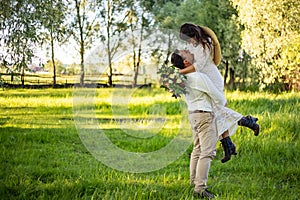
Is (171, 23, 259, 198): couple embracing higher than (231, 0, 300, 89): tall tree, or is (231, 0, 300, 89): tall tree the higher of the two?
(231, 0, 300, 89): tall tree

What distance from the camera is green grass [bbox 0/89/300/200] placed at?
459 cm

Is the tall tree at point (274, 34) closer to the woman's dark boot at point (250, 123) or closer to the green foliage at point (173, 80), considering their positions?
the woman's dark boot at point (250, 123)

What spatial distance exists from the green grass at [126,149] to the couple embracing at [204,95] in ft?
1.69

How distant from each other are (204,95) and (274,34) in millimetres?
9538

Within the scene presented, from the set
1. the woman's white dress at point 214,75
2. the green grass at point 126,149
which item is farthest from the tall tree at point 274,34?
the woman's white dress at point 214,75

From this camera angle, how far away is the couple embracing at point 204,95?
4.27m

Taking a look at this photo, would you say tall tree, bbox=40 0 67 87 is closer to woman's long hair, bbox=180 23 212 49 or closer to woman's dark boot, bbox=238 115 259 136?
woman's long hair, bbox=180 23 212 49

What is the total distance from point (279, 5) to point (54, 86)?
22.6 feet

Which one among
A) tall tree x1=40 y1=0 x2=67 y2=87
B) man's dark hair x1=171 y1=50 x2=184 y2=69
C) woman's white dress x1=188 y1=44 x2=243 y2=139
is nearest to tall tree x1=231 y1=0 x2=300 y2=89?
tall tree x1=40 y1=0 x2=67 y2=87

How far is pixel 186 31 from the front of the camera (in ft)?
14.1

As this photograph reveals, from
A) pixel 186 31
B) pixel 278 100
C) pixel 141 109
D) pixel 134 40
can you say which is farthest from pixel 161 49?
pixel 278 100

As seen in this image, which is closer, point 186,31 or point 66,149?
point 186,31

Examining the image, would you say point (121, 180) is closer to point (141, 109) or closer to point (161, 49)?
point (161, 49)

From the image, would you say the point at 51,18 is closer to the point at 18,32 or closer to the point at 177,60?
Answer: the point at 18,32
